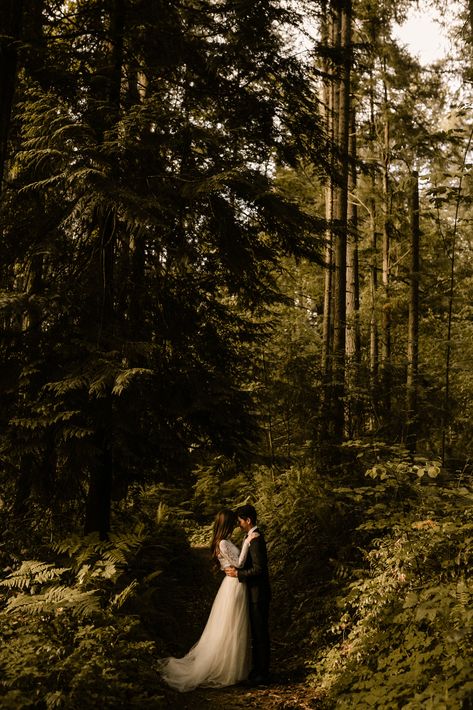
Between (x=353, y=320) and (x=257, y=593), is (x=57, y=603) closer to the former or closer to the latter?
(x=257, y=593)

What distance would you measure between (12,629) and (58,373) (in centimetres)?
273

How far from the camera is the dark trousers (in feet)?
21.4

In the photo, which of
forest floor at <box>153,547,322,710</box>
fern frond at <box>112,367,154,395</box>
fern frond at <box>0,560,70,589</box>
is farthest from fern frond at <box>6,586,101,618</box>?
fern frond at <box>112,367,154,395</box>

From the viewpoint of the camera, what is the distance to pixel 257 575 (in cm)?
676

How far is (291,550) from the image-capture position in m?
9.69

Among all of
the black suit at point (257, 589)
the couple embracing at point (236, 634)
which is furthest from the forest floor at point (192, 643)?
the black suit at point (257, 589)

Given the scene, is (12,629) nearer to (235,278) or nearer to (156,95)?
(235,278)

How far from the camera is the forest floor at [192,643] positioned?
5.88m

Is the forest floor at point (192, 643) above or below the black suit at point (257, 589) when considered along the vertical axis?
below

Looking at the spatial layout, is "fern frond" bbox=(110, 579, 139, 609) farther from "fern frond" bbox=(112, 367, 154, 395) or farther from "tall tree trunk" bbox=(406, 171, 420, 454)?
"tall tree trunk" bbox=(406, 171, 420, 454)

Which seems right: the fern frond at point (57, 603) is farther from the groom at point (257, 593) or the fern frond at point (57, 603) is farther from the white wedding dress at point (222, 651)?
the groom at point (257, 593)

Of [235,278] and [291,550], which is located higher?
[235,278]

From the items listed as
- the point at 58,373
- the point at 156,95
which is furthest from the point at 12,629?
the point at 156,95

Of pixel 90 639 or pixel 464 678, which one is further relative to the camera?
pixel 90 639
